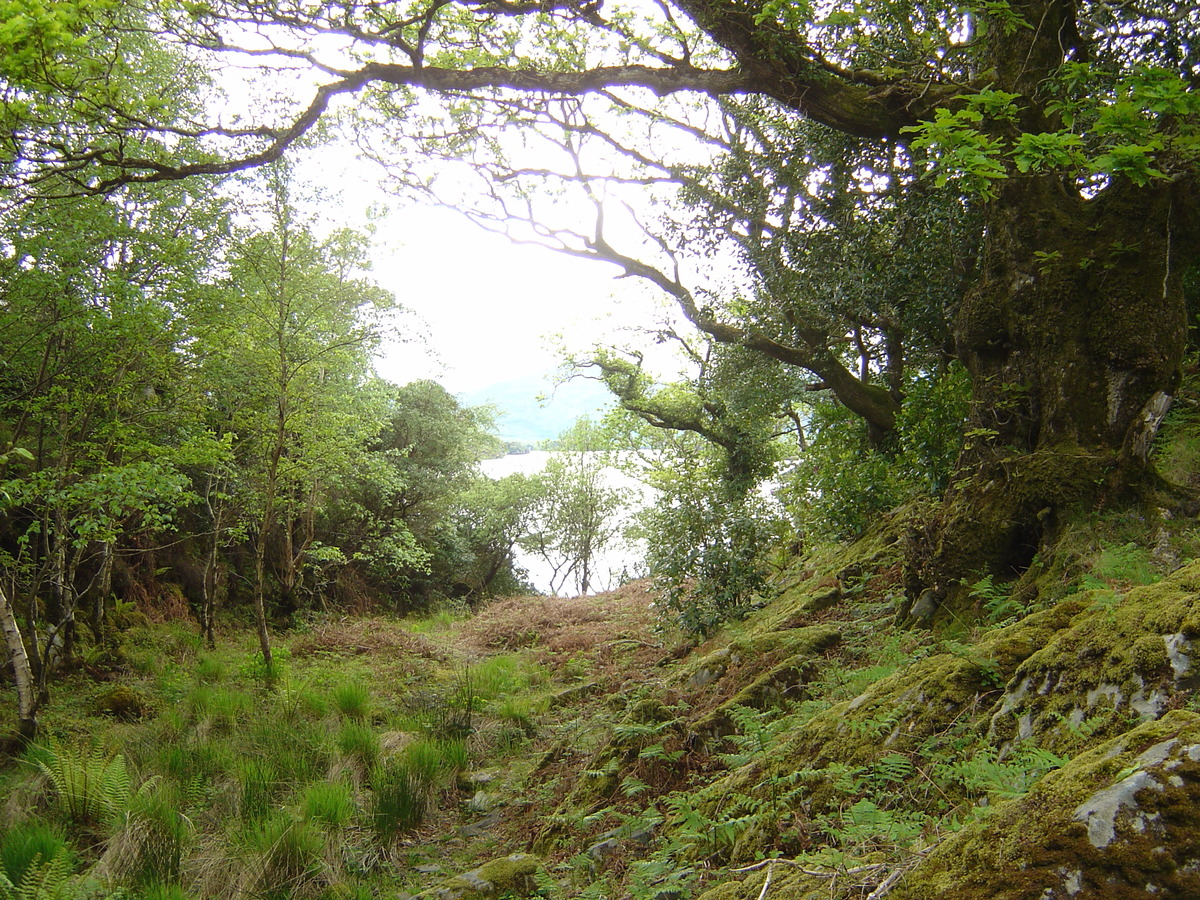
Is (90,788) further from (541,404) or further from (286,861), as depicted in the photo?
(541,404)

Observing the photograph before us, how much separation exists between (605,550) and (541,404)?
32.7 feet

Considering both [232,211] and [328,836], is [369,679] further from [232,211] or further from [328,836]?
[232,211]

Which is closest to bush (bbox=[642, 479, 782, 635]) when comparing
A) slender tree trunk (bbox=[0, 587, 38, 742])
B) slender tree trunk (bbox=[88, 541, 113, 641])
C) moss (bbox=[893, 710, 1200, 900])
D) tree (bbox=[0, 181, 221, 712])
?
tree (bbox=[0, 181, 221, 712])

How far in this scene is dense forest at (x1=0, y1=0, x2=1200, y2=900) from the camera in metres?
2.64

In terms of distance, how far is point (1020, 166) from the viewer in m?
3.18

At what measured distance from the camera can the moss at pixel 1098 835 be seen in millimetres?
1238

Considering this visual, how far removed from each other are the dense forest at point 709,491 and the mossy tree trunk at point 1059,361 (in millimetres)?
31

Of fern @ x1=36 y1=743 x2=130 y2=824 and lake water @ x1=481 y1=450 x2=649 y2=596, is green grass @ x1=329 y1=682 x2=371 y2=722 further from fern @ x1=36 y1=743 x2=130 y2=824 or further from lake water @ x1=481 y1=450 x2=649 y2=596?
lake water @ x1=481 y1=450 x2=649 y2=596

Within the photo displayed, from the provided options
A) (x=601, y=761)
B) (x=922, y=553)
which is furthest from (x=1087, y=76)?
(x=601, y=761)

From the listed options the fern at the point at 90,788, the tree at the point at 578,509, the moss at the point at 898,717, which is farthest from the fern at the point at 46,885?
the tree at the point at 578,509

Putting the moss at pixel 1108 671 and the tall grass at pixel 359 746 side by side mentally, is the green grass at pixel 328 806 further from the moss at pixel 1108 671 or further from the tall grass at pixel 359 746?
the moss at pixel 1108 671

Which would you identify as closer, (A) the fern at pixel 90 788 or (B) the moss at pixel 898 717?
(B) the moss at pixel 898 717

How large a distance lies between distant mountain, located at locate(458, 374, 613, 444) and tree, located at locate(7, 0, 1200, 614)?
1207cm

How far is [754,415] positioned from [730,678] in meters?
7.68
